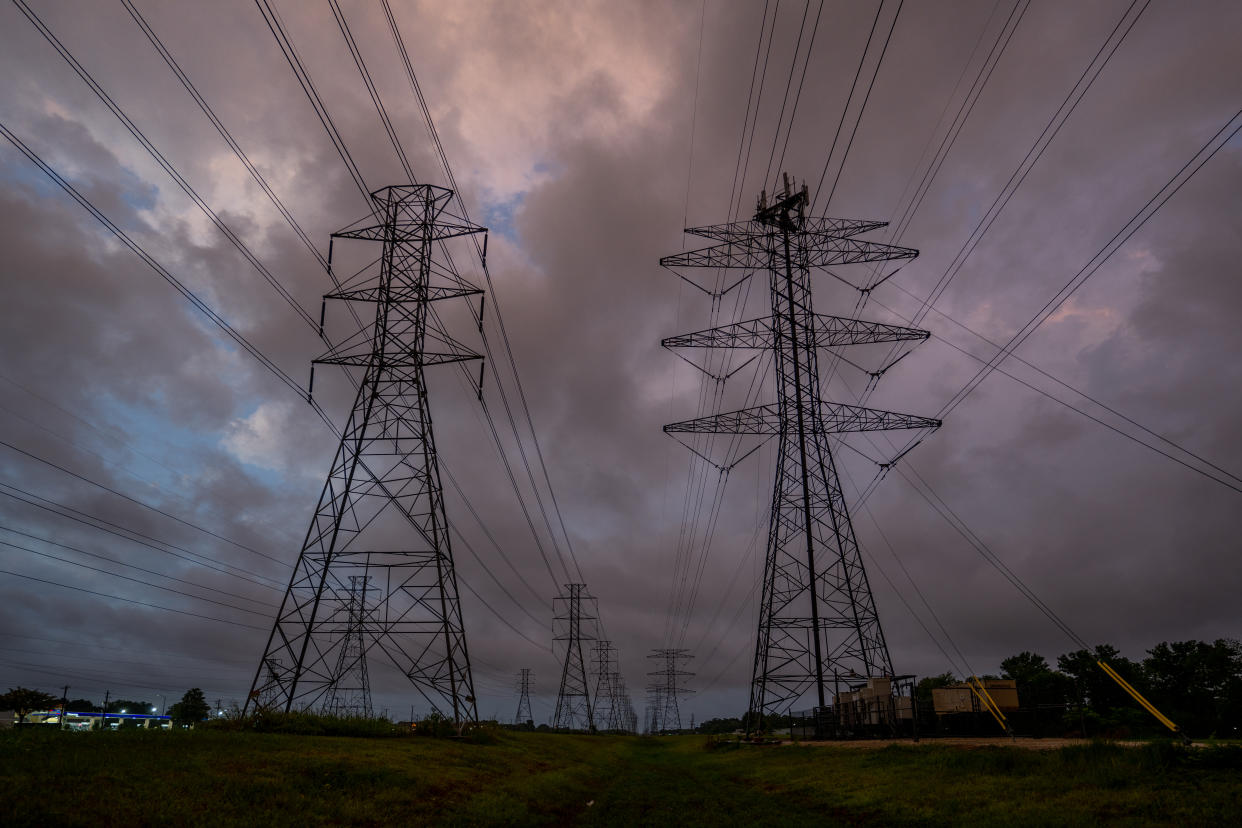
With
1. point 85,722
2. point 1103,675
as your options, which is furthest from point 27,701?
point 1103,675

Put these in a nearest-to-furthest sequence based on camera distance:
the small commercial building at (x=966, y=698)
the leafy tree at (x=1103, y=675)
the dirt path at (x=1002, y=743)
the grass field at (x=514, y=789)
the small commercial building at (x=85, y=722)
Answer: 1. the grass field at (x=514, y=789)
2. the small commercial building at (x=85, y=722)
3. the dirt path at (x=1002, y=743)
4. the small commercial building at (x=966, y=698)
5. the leafy tree at (x=1103, y=675)

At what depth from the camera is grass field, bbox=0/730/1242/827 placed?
41.9 feet

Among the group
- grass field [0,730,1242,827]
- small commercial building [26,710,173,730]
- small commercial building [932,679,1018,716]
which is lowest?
grass field [0,730,1242,827]

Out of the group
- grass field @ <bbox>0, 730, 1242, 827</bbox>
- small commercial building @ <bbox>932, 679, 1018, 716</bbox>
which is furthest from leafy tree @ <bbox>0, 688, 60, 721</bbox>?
small commercial building @ <bbox>932, 679, 1018, 716</bbox>

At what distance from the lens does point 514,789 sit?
2225 cm

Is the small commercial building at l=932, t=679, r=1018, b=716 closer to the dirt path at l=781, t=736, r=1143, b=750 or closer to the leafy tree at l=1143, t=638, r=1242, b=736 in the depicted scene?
the dirt path at l=781, t=736, r=1143, b=750

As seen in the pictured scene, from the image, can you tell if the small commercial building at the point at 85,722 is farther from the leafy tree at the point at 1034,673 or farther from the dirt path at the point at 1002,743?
the leafy tree at the point at 1034,673

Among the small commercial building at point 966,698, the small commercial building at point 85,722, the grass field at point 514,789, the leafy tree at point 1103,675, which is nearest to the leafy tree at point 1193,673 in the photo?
the leafy tree at point 1103,675

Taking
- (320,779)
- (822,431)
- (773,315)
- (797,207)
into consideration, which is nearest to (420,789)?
(320,779)

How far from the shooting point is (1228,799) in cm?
1286

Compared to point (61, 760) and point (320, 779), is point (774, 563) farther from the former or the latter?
point (61, 760)

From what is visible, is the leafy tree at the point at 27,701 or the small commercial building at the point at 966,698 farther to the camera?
the leafy tree at the point at 27,701

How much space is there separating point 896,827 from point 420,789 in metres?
11.2

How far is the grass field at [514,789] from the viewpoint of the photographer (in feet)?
41.9
